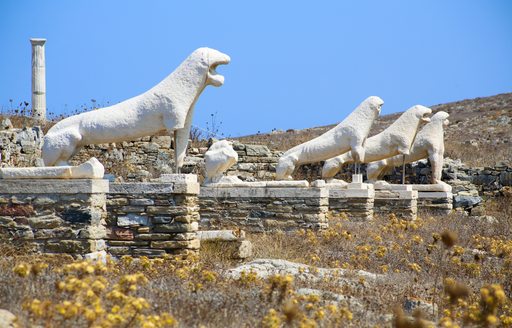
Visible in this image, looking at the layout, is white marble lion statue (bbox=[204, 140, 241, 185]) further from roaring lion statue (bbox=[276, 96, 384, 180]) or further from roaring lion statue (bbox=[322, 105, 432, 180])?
roaring lion statue (bbox=[322, 105, 432, 180])

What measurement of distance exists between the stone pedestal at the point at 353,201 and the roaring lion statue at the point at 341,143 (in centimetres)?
74

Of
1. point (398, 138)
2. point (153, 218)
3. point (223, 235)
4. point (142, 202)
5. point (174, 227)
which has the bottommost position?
point (223, 235)

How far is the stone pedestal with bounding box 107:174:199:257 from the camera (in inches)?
372

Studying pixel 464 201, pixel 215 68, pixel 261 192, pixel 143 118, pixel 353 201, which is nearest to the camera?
pixel 143 118

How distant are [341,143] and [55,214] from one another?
844 centimetres

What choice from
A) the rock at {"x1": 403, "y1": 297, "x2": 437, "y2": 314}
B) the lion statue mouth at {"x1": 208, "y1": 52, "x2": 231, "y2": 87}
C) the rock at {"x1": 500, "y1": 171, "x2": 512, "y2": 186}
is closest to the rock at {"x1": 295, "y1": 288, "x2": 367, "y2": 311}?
the rock at {"x1": 403, "y1": 297, "x2": 437, "y2": 314}

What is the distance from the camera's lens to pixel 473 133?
3794 centimetres

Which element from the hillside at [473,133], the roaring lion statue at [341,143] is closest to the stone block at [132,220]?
the roaring lion statue at [341,143]

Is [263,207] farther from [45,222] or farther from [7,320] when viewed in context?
[7,320]

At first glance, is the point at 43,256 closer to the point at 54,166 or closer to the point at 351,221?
the point at 54,166

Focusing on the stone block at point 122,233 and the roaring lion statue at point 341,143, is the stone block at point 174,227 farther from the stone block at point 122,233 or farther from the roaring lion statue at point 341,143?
the roaring lion statue at point 341,143

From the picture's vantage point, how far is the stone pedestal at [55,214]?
8.66m

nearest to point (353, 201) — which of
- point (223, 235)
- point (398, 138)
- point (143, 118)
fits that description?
point (398, 138)

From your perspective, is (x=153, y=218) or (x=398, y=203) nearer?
(x=153, y=218)
